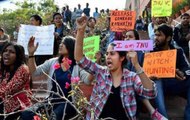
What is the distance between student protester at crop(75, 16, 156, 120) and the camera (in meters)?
4.43

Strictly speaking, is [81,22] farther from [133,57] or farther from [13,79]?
[13,79]

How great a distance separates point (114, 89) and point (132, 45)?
50 centimetres

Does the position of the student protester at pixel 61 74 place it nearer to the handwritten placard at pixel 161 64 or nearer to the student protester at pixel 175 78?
the handwritten placard at pixel 161 64

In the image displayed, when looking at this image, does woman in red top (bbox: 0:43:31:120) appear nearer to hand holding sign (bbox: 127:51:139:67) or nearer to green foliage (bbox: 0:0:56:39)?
hand holding sign (bbox: 127:51:139:67)

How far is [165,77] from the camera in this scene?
552cm

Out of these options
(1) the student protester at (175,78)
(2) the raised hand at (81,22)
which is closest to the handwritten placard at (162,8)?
(1) the student protester at (175,78)

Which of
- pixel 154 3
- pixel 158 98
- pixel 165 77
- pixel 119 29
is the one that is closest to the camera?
pixel 158 98

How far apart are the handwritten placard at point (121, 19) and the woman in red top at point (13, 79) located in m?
2.87

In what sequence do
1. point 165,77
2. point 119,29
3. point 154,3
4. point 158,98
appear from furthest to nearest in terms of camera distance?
point 154,3, point 119,29, point 165,77, point 158,98

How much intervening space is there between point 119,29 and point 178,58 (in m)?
2.49

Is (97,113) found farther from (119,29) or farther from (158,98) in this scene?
(119,29)

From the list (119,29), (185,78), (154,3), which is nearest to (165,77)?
(185,78)

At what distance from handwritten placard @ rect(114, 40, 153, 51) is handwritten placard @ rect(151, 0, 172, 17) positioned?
4.37 m

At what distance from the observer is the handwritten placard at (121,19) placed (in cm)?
792
